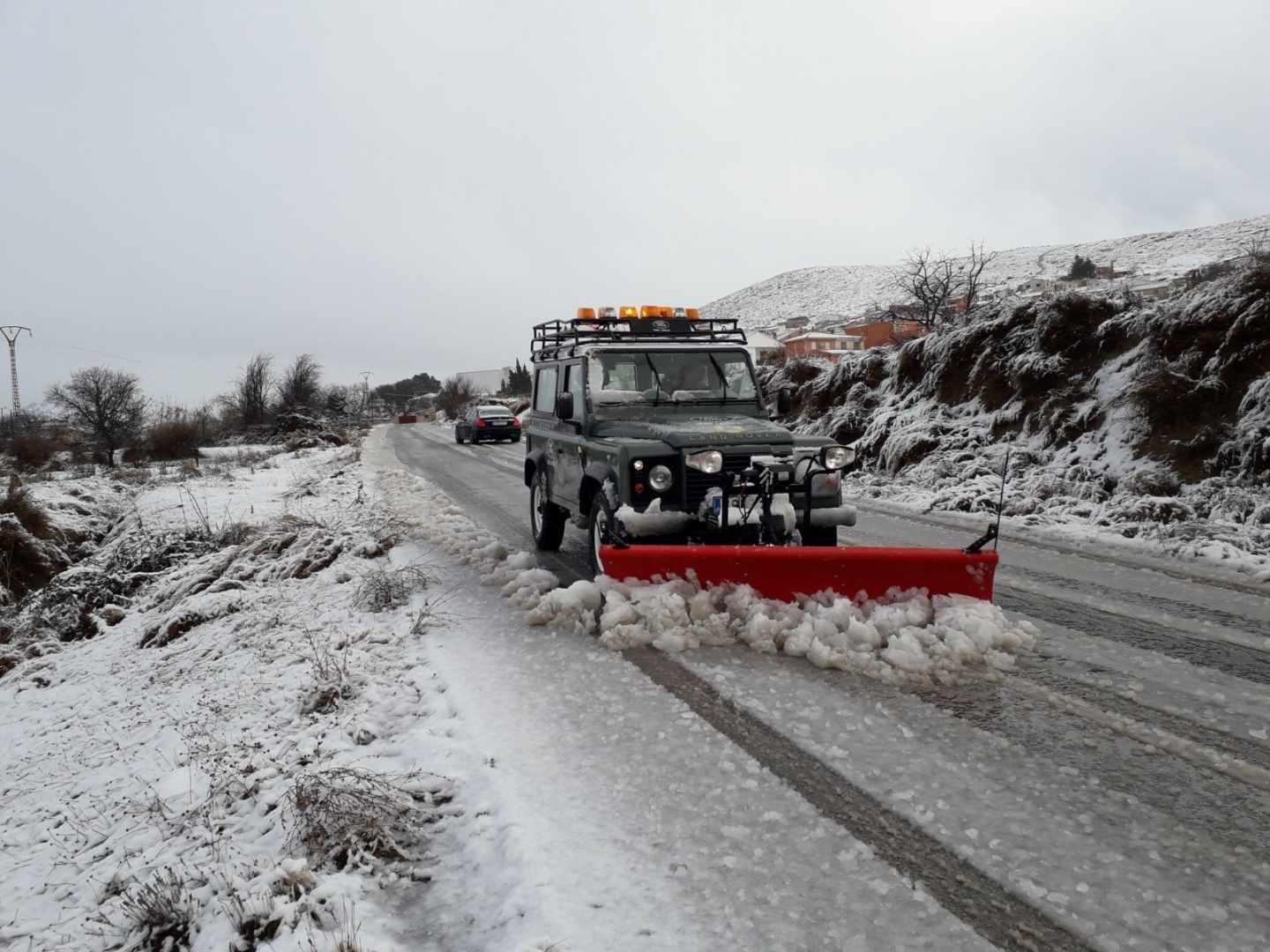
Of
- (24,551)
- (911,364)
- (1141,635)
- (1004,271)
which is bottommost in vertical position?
(24,551)

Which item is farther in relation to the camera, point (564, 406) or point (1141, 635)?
point (564, 406)

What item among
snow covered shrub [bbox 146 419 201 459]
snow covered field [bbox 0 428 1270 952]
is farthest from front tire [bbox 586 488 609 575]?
snow covered shrub [bbox 146 419 201 459]

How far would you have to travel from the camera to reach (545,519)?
798cm

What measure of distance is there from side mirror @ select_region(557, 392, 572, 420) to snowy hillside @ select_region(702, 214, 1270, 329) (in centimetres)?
8216

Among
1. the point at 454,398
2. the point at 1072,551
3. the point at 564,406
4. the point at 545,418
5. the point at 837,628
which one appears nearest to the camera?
the point at 837,628

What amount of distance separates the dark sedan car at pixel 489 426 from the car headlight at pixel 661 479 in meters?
23.6

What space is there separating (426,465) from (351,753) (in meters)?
16.3

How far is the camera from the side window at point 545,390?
7.89 meters

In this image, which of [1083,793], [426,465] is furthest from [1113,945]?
[426,465]

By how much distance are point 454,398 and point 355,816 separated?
270 feet

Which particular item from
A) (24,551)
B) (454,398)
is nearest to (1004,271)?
(454,398)

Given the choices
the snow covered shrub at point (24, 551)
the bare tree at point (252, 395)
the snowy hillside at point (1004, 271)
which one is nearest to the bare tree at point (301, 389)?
the bare tree at point (252, 395)

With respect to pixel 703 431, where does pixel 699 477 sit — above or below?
below

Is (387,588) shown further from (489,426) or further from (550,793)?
(489,426)
